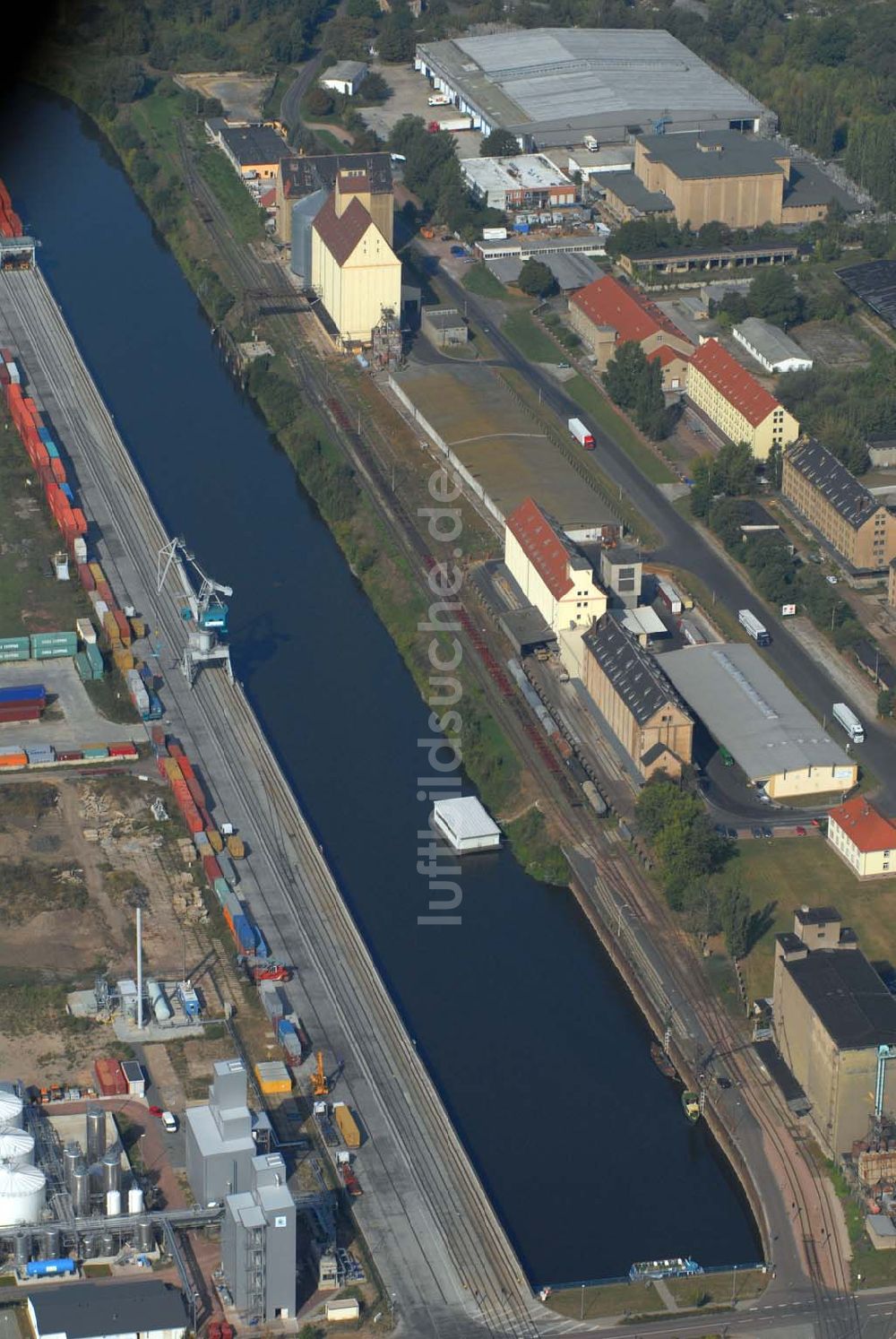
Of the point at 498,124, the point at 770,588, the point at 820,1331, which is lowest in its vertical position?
the point at 820,1331

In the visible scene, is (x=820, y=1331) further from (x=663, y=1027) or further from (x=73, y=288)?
(x=73, y=288)

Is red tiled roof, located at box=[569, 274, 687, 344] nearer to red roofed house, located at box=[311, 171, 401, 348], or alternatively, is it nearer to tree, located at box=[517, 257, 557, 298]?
tree, located at box=[517, 257, 557, 298]

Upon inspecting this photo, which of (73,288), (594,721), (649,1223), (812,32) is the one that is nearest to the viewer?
(649,1223)

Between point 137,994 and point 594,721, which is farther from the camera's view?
point 594,721

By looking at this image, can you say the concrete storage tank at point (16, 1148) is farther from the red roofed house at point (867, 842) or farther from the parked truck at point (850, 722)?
the parked truck at point (850, 722)

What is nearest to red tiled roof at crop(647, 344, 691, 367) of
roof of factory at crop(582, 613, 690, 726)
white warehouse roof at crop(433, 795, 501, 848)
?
roof of factory at crop(582, 613, 690, 726)

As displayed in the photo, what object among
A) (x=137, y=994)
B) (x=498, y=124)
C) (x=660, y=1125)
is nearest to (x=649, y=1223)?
(x=660, y=1125)

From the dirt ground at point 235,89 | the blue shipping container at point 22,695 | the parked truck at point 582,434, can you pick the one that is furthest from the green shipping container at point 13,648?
the dirt ground at point 235,89
